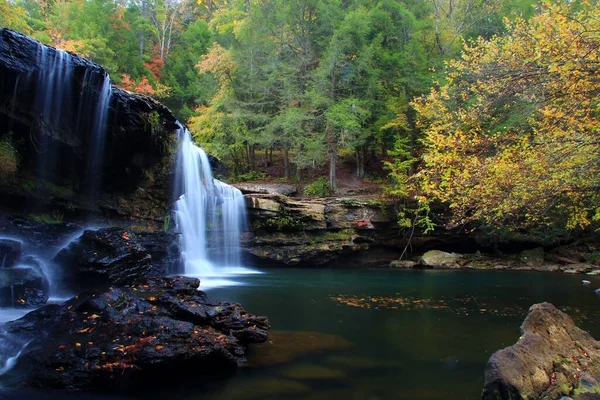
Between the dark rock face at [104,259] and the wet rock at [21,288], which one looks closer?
the wet rock at [21,288]

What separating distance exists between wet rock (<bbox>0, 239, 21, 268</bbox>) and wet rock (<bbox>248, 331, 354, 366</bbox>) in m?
6.58

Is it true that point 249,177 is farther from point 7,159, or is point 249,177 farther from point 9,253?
point 9,253

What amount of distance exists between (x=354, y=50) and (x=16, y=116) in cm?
1919

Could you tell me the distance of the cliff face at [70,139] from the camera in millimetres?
10195

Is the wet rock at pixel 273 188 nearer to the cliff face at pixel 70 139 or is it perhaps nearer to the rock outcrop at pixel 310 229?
the rock outcrop at pixel 310 229

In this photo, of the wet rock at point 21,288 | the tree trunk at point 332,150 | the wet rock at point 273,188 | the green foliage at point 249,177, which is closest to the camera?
the wet rock at point 21,288

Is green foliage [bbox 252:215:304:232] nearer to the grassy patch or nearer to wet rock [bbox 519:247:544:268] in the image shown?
the grassy patch

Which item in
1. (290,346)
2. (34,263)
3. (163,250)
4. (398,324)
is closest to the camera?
(290,346)

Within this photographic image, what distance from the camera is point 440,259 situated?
21188 millimetres

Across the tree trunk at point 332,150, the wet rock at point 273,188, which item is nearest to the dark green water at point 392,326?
the wet rock at point 273,188

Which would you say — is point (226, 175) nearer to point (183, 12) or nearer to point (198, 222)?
point (198, 222)

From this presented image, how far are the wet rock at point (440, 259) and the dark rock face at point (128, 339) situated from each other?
51.9 ft

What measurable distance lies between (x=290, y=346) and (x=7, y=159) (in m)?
9.54

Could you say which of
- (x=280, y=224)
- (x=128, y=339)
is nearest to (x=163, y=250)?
(x=280, y=224)
